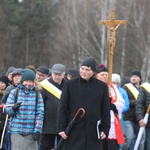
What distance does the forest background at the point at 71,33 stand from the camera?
34062 mm

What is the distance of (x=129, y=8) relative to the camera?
34.1 m

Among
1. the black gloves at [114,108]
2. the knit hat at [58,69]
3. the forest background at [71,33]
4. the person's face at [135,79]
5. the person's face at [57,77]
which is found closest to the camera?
the black gloves at [114,108]

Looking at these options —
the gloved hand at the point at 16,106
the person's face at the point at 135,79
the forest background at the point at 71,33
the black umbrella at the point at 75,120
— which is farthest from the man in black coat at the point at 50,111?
the forest background at the point at 71,33

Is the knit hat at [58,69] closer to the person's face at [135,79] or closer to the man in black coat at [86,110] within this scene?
the man in black coat at [86,110]

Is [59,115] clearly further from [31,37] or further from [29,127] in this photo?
[31,37]

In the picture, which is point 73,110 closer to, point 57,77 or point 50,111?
point 50,111

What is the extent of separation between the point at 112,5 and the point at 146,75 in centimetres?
573

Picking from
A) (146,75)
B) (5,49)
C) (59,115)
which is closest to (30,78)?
(59,115)

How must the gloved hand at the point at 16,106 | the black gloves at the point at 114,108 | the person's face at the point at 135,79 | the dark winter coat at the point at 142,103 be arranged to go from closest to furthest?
the gloved hand at the point at 16,106
the black gloves at the point at 114,108
the dark winter coat at the point at 142,103
the person's face at the point at 135,79

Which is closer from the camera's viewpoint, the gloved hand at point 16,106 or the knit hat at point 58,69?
the gloved hand at point 16,106

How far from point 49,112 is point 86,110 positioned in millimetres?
2037

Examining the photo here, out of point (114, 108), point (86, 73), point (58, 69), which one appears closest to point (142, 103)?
point (114, 108)

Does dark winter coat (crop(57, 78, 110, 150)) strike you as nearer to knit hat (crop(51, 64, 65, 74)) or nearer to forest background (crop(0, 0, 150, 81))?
knit hat (crop(51, 64, 65, 74))

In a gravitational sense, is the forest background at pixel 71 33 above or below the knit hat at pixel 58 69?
above
